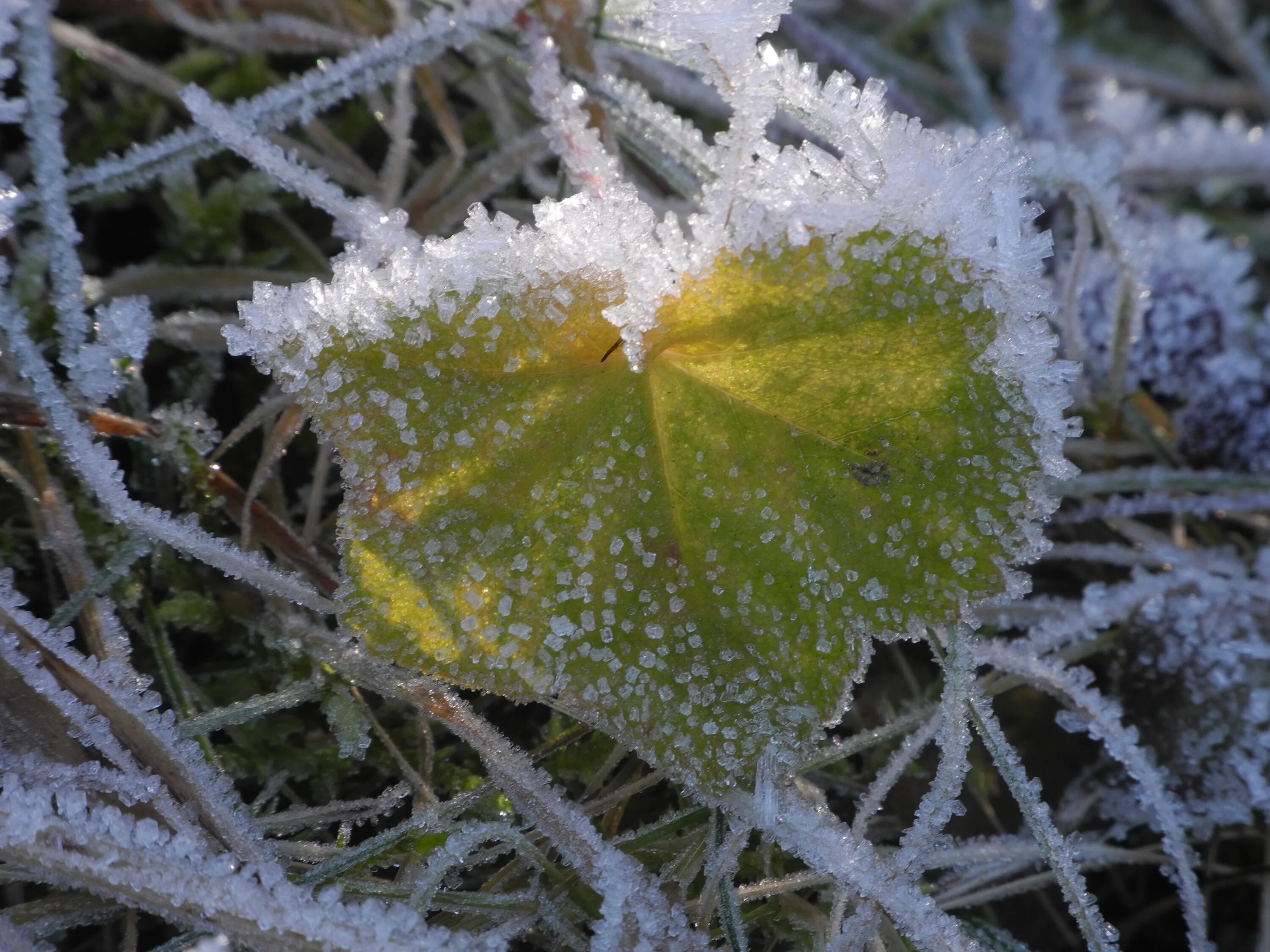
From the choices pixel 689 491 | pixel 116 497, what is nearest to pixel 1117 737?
pixel 689 491

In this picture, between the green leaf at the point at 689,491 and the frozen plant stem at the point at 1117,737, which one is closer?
the green leaf at the point at 689,491

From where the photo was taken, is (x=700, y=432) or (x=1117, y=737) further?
(x=1117, y=737)

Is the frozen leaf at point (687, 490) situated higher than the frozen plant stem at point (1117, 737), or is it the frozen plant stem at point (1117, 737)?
the frozen leaf at point (687, 490)

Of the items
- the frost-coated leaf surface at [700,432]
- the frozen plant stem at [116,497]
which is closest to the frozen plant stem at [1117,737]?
the frost-coated leaf surface at [700,432]

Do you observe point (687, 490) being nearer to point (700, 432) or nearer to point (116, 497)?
point (700, 432)

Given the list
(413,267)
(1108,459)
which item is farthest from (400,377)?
(1108,459)

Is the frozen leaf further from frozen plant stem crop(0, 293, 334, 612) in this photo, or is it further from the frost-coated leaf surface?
frozen plant stem crop(0, 293, 334, 612)

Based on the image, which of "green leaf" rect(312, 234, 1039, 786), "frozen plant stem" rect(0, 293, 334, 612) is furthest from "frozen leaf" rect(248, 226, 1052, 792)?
"frozen plant stem" rect(0, 293, 334, 612)

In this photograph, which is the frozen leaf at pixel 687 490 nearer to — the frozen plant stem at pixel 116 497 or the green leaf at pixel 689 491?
the green leaf at pixel 689 491
